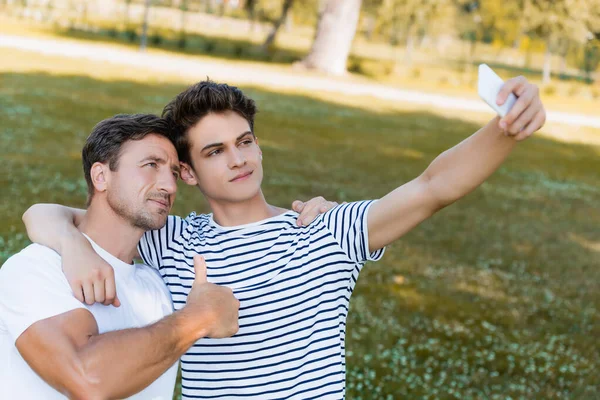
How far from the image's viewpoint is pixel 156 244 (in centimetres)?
343

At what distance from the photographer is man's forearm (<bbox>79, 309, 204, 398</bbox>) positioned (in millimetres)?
2521

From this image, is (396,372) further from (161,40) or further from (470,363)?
(161,40)

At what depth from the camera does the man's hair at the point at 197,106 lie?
3383 mm

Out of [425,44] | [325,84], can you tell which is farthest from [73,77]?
[425,44]

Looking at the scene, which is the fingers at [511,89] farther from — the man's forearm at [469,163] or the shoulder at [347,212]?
the shoulder at [347,212]

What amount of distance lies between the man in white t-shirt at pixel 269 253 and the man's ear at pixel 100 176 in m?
0.20

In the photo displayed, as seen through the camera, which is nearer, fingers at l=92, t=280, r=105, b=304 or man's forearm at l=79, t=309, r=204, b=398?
man's forearm at l=79, t=309, r=204, b=398

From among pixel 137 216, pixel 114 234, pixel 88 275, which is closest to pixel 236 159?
pixel 137 216

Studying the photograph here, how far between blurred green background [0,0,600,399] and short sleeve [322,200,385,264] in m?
3.29

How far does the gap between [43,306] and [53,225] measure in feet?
1.80

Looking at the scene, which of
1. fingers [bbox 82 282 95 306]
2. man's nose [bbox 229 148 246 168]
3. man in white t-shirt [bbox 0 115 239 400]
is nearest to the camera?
man in white t-shirt [bbox 0 115 239 400]

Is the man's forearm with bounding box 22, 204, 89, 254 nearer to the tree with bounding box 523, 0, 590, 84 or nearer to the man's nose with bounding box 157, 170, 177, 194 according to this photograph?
the man's nose with bounding box 157, 170, 177, 194

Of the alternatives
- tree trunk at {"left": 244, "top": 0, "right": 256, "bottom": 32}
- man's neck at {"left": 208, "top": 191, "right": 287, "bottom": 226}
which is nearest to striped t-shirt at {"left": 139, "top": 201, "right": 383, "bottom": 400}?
man's neck at {"left": 208, "top": 191, "right": 287, "bottom": 226}

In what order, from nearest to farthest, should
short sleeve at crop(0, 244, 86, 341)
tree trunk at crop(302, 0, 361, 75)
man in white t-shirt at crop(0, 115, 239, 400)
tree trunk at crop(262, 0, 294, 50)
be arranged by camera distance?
man in white t-shirt at crop(0, 115, 239, 400), short sleeve at crop(0, 244, 86, 341), tree trunk at crop(302, 0, 361, 75), tree trunk at crop(262, 0, 294, 50)
